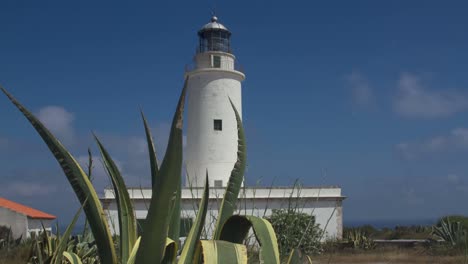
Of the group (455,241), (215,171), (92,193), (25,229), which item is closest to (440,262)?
(455,241)

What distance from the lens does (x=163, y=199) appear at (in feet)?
6.48

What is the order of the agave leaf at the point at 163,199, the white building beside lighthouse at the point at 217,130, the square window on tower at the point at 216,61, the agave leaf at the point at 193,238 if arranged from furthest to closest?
the square window on tower at the point at 216,61 → the white building beside lighthouse at the point at 217,130 → the agave leaf at the point at 193,238 → the agave leaf at the point at 163,199

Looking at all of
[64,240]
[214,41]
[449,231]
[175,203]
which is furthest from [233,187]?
[214,41]

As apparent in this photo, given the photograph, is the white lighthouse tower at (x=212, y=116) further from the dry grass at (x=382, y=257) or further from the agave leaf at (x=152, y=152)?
the agave leaf at (x=152, y=152)

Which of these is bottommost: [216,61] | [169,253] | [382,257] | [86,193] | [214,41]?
[382,257]

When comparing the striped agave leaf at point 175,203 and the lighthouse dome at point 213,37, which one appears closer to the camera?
the striped agave leaf at point 175,203

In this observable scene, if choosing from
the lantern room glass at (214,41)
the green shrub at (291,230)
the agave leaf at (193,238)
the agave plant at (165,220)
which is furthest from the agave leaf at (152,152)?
the lantern room glass at (214,41)

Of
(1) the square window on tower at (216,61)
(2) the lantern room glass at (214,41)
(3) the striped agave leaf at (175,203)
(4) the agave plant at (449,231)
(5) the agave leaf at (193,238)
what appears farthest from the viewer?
(2) the lantern room glass at (214,41)

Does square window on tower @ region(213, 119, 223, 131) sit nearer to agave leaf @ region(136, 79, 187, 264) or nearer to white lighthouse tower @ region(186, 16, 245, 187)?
white lighthouse tower @ region(186, 16, 245, 187)

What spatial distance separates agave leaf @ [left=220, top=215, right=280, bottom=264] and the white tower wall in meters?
20.3

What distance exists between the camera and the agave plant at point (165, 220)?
1964mm

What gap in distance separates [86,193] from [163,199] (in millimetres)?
535

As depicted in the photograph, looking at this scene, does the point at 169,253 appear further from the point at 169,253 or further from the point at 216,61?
the point at 216,61

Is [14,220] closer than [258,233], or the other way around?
[258,233]
